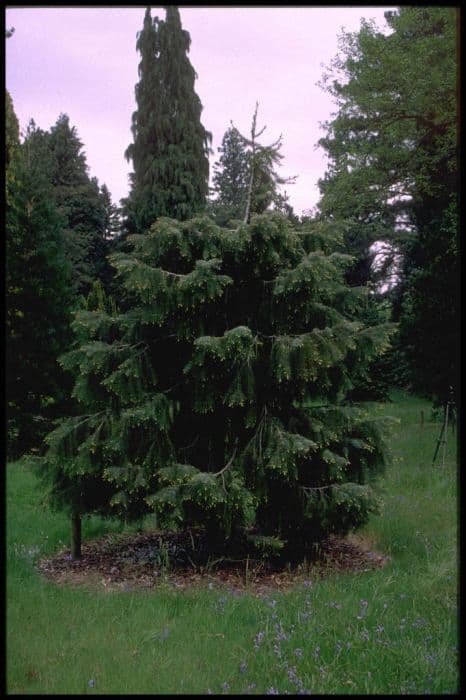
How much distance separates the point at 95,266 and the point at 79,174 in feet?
21.5

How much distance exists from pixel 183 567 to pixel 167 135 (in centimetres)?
1558

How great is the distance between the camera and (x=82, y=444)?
6184 millimetres

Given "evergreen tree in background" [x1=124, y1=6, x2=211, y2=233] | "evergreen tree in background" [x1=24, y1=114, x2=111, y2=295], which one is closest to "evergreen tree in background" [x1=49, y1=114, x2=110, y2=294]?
"evergreen tree in background" [x1=24, y1=114, x2=111, y2=295]

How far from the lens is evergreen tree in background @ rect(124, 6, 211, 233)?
17.7 metres

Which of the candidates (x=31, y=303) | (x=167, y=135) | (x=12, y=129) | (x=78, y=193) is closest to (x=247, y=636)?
(x=31, y=303)

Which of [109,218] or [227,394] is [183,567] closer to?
[227,394]

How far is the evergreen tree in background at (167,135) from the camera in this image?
17703mm

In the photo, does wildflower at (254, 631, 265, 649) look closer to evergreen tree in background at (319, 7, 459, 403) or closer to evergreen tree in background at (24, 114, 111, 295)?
evergreen tree in background at (319, 7, 459, 403)

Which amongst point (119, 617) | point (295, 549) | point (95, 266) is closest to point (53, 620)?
point (119, 617)

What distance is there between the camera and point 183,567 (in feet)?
21.5

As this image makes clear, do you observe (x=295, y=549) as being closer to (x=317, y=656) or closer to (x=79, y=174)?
(x=317, y=656)

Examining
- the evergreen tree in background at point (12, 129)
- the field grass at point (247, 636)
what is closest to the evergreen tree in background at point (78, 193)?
the evergreen tree in background at point (12, 129)

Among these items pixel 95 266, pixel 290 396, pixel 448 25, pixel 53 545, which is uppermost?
pixel 448 25

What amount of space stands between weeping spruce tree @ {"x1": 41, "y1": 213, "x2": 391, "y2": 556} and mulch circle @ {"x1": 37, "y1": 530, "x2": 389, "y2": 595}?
335mm
